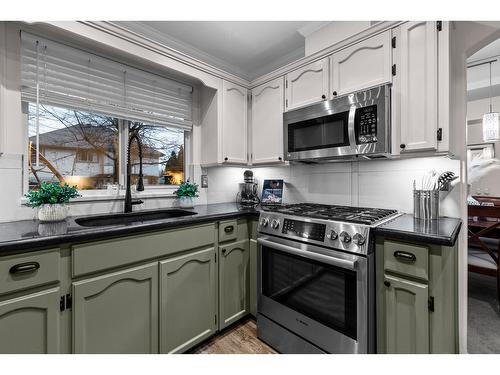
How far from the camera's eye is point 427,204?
4.83 ft

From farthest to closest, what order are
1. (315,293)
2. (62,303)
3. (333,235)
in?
(315,293), (333,235), (62,303)

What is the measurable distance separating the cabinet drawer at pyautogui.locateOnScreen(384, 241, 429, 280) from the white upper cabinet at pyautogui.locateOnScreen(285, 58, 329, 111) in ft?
3.95

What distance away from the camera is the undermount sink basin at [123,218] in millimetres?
1697

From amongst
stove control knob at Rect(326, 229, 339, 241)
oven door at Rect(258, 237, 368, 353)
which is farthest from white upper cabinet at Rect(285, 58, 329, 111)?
oven door at Rect(258, 237, 368, 353)

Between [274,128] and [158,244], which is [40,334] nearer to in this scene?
[158,244]

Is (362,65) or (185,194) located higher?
(362,65)

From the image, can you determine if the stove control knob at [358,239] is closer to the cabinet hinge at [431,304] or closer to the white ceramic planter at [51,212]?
the cabinet hinge at [431,304]

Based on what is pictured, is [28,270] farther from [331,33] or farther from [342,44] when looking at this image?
[331,33]

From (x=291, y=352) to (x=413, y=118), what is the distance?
1.69m

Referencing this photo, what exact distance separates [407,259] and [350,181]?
0.96 meters

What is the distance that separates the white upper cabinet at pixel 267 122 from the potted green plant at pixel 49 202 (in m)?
1.59

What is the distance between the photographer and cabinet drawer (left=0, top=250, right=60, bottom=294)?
0.97 metres

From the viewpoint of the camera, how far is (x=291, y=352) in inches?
63.2

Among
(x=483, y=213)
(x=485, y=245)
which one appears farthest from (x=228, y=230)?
(x=483, y=213)
